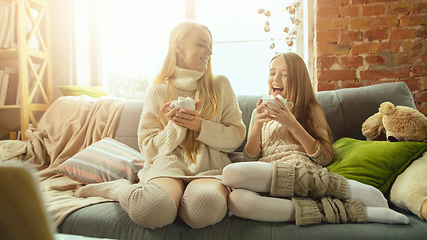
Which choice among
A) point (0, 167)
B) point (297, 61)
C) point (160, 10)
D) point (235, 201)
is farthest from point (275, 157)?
point (160, 10)

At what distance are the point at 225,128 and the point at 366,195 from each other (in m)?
0.62

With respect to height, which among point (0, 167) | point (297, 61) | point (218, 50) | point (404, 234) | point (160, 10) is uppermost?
point (160, 10)

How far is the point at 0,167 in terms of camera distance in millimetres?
203

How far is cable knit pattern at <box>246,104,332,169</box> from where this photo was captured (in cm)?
115

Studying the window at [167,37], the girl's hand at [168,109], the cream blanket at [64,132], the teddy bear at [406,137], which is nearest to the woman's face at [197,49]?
the girl's hand at [168,109]

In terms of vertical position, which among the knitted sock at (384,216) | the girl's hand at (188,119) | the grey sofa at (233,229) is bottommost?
the grey sofa at (233,229)

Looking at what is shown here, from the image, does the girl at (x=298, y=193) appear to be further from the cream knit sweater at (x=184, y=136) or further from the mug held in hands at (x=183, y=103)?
the mug held in hands at (x=183, y=103)

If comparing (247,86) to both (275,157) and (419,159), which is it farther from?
(419,159)

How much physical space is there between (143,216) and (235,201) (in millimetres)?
305

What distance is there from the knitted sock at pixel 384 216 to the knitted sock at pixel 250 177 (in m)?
0.33

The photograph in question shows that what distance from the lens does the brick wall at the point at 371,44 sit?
1.75 meters

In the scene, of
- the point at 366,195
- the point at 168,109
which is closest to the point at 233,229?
the point at 366,195

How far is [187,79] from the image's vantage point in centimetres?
134

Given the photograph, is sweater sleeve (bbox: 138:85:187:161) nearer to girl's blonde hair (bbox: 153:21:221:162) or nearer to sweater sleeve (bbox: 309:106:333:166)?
girl's blonde hair (bbox: 153:21:221:162)
